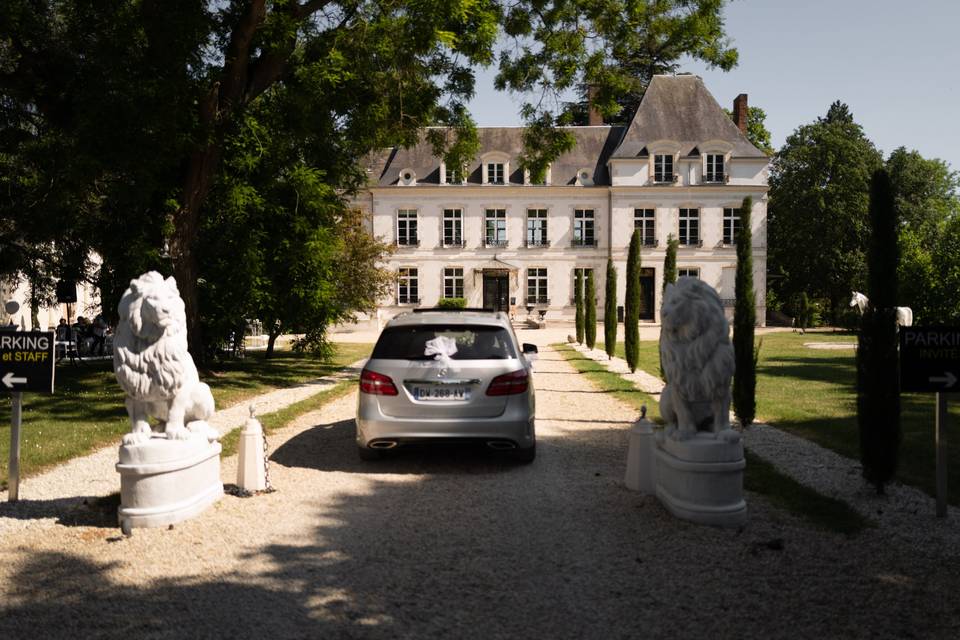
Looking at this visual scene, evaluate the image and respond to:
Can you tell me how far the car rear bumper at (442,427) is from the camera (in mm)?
6562

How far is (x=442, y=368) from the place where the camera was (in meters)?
6.62

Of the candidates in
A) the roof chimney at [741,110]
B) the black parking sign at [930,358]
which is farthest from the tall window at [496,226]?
the black parking sign at [930,358]

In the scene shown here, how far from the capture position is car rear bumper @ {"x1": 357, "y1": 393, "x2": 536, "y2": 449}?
6.56m

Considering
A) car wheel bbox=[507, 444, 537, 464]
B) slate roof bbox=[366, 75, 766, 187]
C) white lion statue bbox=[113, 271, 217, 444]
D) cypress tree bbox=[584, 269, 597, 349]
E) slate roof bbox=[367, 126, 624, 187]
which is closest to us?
white lion statue bbox=[113, 271, 217, 444]

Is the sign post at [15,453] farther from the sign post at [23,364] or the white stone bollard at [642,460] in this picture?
the white stone bollard at [642,460]

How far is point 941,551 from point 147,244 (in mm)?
14186

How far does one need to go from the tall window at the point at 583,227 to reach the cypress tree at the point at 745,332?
3490cm

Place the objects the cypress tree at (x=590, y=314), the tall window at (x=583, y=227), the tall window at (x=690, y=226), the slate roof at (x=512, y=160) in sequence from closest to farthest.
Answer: the cypress tree at (x=590, y=314)
the tall window at (x=690, y=226)
the tall window at (x=583, y=227)
the slate roof at (x=512, y=160)

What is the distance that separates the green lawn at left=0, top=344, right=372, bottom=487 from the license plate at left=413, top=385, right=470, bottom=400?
3.95 metres

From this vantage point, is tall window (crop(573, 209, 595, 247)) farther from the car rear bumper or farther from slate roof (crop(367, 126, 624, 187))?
the car rear bumper

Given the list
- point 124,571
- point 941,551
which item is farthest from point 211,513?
point 941,551

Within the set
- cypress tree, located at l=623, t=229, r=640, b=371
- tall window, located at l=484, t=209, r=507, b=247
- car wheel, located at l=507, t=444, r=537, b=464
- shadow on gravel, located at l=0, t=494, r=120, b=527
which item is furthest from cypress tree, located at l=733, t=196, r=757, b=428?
tall window, located at l=484, t=209, r=507, b=247

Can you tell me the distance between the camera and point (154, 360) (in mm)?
5277

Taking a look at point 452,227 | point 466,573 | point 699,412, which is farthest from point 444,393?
point 452,227
